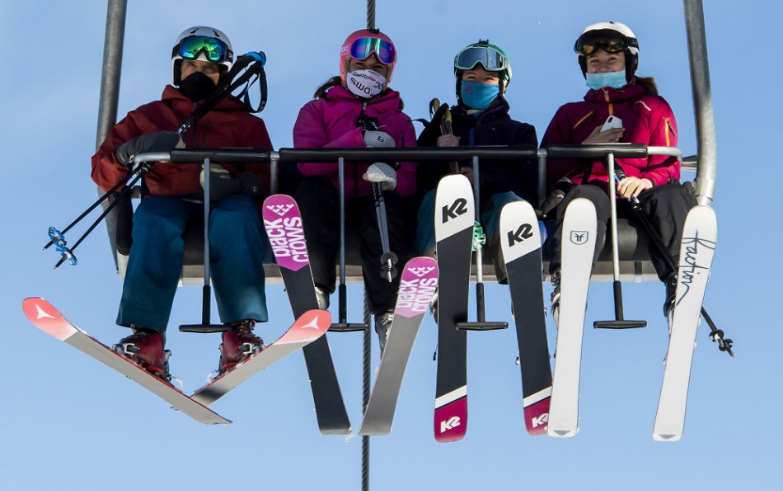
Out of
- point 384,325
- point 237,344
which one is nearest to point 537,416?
point 384,325

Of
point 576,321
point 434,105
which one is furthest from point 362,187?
point 576,321

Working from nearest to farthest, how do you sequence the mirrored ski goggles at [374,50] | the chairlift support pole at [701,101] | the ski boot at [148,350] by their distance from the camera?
the ski boot at [148,350] < the chairlift support pole at [701,101] < the mirrored ski goggles at [374,50]

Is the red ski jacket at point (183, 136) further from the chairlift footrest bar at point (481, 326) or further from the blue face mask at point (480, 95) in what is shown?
the chairlift footrest bar at point (481, 326)

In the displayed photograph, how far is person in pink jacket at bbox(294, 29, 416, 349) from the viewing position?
8.71m

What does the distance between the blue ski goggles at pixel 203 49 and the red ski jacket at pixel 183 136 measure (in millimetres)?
233

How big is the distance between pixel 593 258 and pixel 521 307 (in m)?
0.40

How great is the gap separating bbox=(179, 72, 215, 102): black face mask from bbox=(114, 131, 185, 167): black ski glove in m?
0.51

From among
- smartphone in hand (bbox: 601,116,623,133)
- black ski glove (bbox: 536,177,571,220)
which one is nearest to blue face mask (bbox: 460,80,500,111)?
smartphone in hand (bbox: 601,116,623,133)

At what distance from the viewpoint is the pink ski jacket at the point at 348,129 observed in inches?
355

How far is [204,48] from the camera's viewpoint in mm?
9602

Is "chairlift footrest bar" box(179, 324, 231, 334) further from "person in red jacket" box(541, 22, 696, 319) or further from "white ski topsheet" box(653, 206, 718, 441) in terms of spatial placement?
"white ski topsheet" box(653, 206, 718, 441)

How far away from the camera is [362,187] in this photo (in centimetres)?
906

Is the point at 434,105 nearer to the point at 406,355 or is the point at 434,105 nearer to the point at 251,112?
the point at 251,112

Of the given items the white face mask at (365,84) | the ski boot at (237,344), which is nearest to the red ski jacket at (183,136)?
the white face mask at (365,84)
